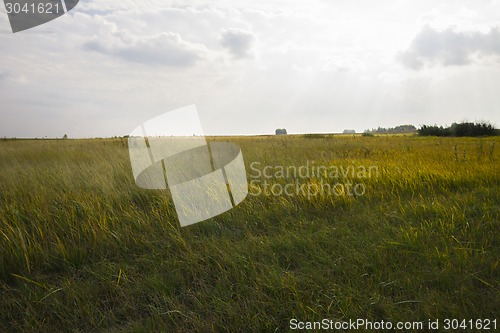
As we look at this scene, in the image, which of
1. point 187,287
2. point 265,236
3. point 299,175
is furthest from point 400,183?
point 187,287

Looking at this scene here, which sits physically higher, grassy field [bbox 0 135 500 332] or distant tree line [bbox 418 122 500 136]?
distant tree line [bbox 418 122 500 136]

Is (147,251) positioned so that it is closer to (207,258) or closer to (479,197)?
(207,258)

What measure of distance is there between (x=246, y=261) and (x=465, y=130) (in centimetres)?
3193

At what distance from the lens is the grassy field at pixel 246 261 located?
5.93 ft

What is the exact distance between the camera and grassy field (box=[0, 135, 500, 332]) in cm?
181

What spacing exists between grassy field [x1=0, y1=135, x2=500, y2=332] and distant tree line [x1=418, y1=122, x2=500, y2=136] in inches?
1107

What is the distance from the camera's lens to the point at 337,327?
1.65m

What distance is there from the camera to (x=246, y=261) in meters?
2.37

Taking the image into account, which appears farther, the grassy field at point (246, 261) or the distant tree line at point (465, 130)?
the distant tree line at point (465, 130)

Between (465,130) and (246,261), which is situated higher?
(465,130)

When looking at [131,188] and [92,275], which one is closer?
[92,275]

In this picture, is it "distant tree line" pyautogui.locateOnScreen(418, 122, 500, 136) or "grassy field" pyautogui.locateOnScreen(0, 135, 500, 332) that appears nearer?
"grassy field" pyautogui.locateOnScreen(0, 135, 500, 332)

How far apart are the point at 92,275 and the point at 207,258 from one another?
986 millimetres

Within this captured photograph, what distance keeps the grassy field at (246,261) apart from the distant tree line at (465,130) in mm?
28128
